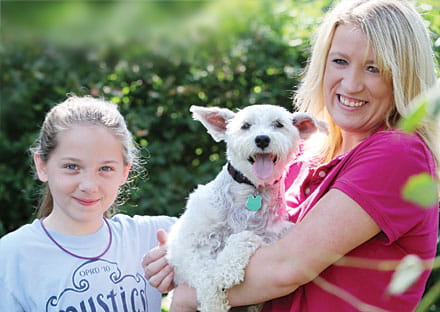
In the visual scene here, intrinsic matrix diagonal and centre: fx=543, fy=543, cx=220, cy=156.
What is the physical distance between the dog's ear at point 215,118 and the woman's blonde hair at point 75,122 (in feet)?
1.29

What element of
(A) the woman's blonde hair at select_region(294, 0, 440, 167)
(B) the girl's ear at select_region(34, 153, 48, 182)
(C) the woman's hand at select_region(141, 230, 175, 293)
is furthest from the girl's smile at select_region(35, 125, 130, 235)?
(A) the woman's blonde hair at select_region(294, 0, 440, 167)

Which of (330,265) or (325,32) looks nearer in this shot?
(330,265)

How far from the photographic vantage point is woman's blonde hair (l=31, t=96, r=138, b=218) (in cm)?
263

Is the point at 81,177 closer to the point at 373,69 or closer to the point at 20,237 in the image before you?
the point at 20,237

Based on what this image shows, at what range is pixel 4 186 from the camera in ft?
15.7

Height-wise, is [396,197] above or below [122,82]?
below

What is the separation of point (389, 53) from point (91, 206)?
1.49 m

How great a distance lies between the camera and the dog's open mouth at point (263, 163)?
2.50 metres

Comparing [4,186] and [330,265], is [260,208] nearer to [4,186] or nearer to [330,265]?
[330,265]

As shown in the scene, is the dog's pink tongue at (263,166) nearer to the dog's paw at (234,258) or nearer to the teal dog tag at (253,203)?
the teal dog tag at (253,203)

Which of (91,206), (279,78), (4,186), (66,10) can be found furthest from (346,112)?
(4,186)

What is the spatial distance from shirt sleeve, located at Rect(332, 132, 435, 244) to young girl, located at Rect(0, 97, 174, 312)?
114 centimetres

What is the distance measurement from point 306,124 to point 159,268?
1.01 metres

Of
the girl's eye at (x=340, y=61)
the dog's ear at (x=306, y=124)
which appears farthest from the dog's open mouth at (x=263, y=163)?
the girl's eye at (x=340, y=61)
